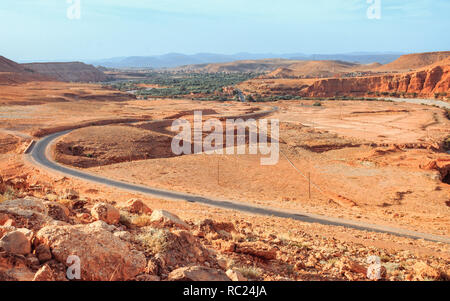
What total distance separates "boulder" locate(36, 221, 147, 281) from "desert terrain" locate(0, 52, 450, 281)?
2cm

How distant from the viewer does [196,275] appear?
5.54 meters

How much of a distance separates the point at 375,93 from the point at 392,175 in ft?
250

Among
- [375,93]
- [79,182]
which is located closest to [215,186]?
[79,182]

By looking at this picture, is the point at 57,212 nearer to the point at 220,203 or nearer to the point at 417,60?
the point at 220,203

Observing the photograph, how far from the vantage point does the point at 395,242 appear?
13570mm

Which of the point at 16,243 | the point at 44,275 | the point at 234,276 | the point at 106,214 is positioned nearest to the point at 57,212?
the point at 106,214

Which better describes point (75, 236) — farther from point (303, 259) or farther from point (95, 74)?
point (95, 74)

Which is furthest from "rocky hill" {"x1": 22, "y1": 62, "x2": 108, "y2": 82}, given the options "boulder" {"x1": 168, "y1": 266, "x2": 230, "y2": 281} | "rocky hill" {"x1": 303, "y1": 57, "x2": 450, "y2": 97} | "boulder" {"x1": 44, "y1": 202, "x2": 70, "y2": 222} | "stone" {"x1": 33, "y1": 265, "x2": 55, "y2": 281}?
"boulder" {"x1": 168, "y1": 266, "x2": 230, "y2": 281}

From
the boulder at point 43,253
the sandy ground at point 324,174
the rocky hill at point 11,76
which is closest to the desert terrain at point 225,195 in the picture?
the boulder at point 43,253

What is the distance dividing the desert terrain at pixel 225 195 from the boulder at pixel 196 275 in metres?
0.03

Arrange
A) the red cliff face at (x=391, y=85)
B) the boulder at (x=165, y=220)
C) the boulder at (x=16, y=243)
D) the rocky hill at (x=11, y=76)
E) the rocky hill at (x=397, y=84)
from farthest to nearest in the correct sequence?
the red cliff face at (x=391, y=85) → the rocky hill at (x=397, y=84) → the rocky hill at (x=11, y=76) → the boulder at (x=165, y=220) → the boulder at (x=16, y=243)

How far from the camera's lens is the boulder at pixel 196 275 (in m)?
5.45

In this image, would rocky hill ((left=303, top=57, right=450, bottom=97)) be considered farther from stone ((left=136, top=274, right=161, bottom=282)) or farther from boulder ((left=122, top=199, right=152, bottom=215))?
stone ((left=136, top=274, right=161, bottom=282))

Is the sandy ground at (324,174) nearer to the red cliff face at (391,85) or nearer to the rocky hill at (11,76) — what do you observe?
the red cliff face at (391,85)
